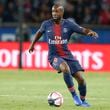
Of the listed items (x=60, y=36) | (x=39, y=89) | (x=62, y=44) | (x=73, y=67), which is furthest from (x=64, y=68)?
(x=39, y=89)

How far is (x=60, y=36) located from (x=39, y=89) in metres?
4.42

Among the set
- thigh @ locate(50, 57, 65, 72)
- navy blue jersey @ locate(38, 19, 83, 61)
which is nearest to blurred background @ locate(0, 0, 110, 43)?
navy blue jersey @ locate(38, 19, 83, 61)

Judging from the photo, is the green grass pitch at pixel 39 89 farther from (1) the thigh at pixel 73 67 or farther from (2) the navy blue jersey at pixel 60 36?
(2) the navy blue jersey at pixel 60 36

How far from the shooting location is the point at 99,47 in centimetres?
2702

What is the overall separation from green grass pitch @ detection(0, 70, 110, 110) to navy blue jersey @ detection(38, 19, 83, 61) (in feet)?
3.60

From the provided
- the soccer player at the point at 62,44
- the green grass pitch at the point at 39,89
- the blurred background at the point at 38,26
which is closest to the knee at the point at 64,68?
the soccer player at the point at 62,44

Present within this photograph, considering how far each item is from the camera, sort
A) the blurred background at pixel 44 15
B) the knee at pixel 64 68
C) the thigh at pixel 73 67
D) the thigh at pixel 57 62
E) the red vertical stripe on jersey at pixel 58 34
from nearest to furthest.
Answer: the knee at pixel 64 68 < the thigh at pixel 57 62 < the thigh at pixel 73 67 < the red vertical stripe on jersey at pixel 58 34 < the blurred background at pixel 44 15

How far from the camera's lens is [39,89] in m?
19.1

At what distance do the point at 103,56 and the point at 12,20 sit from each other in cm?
511

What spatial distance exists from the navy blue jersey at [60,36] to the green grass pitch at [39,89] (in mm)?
1099

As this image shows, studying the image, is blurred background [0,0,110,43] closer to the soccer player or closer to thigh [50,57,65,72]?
the soccer player

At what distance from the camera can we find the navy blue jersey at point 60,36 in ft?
48.7

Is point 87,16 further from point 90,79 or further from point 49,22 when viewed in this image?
point 49,22

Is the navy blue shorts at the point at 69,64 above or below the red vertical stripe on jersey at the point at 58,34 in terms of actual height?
below
